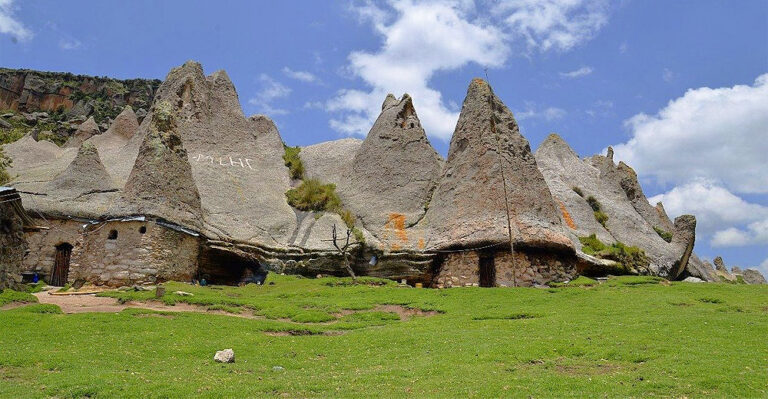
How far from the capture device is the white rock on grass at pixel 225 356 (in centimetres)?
1584

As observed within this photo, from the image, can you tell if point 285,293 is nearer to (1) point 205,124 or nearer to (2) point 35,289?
(2) point 35,289

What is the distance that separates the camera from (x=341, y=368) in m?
15.4

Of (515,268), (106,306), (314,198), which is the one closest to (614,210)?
(515,268)

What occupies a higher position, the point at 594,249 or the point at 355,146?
the point at 355,146

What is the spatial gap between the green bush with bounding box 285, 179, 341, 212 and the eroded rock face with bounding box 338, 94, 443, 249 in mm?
910

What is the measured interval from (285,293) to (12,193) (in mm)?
12409

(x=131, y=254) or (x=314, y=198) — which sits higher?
(x=314, y=198)

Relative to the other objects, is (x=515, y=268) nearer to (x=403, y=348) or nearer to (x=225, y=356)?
(x=403, y=348)

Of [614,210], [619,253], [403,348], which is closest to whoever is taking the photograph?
[403,348]

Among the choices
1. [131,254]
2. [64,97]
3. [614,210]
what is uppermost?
[64,97]

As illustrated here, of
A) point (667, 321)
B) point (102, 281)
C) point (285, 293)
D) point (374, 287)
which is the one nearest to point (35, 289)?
point (102, 281)

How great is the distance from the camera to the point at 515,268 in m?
34.2

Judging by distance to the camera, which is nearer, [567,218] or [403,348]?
[403,348]

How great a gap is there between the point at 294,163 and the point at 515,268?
20.9 m
